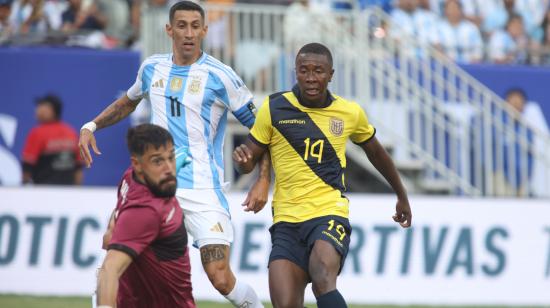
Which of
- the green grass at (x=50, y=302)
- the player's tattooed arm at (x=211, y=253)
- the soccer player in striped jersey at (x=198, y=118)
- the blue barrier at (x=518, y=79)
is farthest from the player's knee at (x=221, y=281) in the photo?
the blue barrier at (x=518, y=79)

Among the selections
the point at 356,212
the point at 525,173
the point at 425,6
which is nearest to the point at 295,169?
the point at 356,212

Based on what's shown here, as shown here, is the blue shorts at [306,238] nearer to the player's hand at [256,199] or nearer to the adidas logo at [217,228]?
the player's hand at [256,199]

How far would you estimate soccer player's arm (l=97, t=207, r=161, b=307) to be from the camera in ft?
22.6

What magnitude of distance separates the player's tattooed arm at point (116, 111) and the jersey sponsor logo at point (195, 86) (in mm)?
546

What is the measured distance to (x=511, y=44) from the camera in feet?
61.5

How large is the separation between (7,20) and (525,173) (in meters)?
7.30

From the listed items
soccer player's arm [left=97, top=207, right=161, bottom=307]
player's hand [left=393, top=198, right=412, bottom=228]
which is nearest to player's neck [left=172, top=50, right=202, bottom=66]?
player's hand [left=393, top=198, right=412, bottom=228]

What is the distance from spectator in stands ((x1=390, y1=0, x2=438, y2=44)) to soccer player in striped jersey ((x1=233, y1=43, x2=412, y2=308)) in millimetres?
9045

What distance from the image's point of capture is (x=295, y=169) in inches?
351

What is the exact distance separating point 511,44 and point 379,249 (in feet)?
18.8

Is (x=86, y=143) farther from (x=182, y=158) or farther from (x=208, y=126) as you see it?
(x=208, y=126)

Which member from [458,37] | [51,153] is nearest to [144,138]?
[51,153]

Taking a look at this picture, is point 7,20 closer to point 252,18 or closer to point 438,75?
point 252,18

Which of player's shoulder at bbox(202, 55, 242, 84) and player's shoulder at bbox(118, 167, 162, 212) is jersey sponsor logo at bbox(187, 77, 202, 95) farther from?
player's shoulder at bbox(118, 167, 162, 212)
